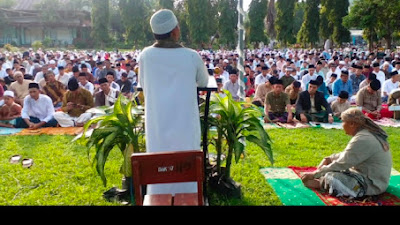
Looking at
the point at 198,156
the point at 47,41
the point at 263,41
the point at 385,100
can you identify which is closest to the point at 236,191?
the point at 198,156

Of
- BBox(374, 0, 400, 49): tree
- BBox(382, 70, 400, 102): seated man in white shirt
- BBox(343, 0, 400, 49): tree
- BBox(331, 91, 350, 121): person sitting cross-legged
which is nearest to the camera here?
BBox(331, 91, 350, 121): person sitting cross-legged

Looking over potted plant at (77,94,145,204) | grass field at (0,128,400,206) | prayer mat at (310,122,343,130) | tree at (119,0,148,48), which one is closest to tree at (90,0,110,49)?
tree at (119,0,148,48)

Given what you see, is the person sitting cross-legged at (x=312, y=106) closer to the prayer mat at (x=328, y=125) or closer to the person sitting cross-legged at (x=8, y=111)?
the prayer mat at (x=328, y=125)

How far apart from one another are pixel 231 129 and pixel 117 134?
0.89m

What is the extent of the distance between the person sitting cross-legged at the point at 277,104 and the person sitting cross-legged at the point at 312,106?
0.75ft

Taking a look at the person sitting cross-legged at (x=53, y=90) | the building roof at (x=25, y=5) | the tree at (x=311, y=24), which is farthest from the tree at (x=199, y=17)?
the building roof at (x=25, y=5)

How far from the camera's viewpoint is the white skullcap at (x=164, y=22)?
8.80ft

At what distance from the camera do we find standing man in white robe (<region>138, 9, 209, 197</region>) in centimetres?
273

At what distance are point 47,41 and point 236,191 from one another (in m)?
22.9

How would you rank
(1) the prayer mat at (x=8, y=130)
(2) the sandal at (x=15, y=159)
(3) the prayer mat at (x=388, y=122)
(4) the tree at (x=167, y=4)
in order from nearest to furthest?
(2) the sandal at (x=15, y=159) → (1) the prayer mat at (x=8, y=130) → (3) the prayer mat at (x=388, y=122) → (4) the tree at (x=167, y=4)

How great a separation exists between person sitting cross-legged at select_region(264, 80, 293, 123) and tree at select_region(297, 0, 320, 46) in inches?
657

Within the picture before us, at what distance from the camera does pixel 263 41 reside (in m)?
23.5

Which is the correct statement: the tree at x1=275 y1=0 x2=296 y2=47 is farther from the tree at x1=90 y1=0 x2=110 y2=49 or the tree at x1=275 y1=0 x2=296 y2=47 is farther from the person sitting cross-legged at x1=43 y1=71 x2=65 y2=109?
the person sitting cross-legged at x1=43 y1=71 x2=65 y2=109
